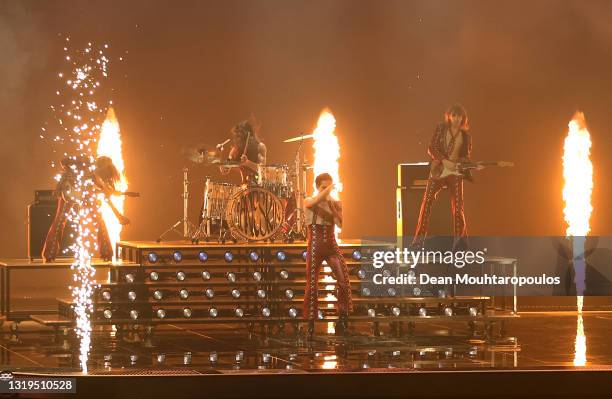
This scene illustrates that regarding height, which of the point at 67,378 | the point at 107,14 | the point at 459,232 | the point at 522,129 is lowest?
the point at 67,378

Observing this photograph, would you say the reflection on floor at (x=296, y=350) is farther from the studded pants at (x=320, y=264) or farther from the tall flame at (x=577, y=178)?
the tall flame at (x=577, y=178)

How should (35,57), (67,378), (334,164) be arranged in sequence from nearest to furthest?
(67,378) → (35,57) → (334,164)

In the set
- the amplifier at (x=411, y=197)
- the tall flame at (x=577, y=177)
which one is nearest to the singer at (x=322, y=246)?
the amplifier at (x=411, y=197)

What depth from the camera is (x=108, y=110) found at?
13555 millimetres

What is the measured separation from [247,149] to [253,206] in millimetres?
607

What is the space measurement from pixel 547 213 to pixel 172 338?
5211 mm

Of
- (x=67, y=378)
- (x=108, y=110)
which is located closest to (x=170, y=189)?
(x=108, y=110)

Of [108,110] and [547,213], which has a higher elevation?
[108,110]

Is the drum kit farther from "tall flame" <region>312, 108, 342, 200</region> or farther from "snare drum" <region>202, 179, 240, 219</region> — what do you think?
"tall flame" <region>312, 108, 342, 200</region>

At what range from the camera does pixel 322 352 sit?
10.1 m

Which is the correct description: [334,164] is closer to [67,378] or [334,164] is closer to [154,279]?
[154,279]

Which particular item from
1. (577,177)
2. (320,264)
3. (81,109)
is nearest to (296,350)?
(320,264)

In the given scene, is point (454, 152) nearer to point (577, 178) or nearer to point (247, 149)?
point (247, 149)

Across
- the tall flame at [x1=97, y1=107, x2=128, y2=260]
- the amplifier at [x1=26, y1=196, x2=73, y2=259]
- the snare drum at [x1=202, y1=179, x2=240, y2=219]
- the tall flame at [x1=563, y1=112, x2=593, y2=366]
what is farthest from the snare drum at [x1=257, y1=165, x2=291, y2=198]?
the tall flame at [x1=563, y1=112, x2=593, y2=366]
